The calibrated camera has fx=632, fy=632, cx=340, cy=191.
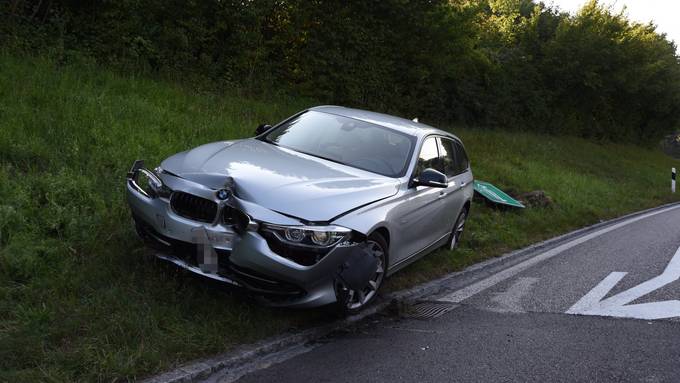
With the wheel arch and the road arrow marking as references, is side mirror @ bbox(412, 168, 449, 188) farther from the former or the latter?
the road arrow marking

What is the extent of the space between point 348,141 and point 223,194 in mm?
2031

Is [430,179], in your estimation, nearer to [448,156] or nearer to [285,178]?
[285,178]

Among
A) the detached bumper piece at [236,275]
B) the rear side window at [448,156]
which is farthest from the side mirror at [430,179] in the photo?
the detached bumper piece at [236,275]

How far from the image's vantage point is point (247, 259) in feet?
14.7

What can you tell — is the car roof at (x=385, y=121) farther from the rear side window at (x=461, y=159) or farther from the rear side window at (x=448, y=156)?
the rear side window at (x=461, y=159)

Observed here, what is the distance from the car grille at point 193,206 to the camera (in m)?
4.68

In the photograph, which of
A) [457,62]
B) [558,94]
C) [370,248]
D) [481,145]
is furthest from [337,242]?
[558,94]

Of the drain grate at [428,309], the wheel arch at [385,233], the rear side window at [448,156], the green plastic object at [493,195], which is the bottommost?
the green plastic object at [493,195]

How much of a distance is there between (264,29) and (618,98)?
28879 mm

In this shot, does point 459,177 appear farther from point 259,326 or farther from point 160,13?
point 160,13

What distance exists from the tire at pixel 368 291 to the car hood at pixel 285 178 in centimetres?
36

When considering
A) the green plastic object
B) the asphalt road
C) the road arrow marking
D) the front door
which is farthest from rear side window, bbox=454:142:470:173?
the green plastic object

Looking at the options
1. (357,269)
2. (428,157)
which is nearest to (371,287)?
(357,269)

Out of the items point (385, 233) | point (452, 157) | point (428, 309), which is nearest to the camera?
point (385, 233)
